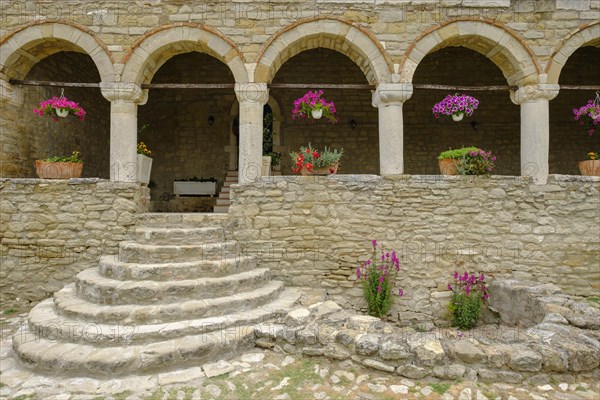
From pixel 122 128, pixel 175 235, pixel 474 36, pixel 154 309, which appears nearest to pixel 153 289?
pixel 154 309

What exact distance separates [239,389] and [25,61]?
611 cm

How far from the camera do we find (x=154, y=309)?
3.62 metres

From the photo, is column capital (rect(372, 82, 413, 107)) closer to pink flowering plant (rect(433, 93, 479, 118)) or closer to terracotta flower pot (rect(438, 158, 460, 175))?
pink flowering plant (rect(433, 93, 479, 118))

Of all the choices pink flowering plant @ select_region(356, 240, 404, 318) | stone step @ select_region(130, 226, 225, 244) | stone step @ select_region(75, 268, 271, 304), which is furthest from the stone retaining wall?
stone step @ select_region(130, 226, 225, 244)

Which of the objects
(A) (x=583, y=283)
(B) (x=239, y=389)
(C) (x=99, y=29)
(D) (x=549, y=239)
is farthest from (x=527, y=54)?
(C) (x=99, y=29)

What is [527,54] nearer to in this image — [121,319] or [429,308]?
[429,308]

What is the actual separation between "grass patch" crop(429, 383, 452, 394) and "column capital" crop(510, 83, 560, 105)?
4.61 m

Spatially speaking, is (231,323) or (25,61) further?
(25,61)

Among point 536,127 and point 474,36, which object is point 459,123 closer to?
point 536,127

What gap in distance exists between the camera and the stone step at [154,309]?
3.56 m

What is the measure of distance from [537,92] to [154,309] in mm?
6135

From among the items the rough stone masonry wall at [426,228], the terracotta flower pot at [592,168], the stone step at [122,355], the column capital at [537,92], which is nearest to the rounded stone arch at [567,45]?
the column capital at [537,92]

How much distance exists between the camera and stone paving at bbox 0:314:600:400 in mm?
→ 2883

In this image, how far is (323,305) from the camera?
4.20 meters
